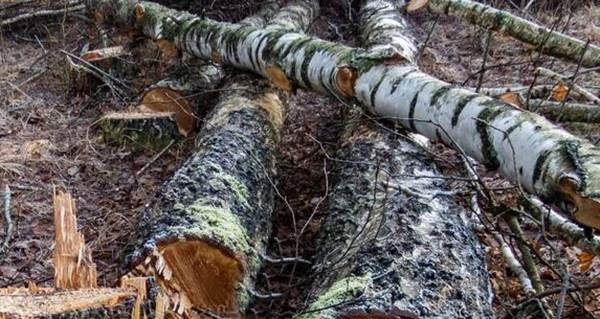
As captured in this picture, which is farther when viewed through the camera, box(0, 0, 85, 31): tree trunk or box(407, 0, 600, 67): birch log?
box(0, 0, 85, 31): tree trunk

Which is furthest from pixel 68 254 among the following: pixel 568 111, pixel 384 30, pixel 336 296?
pixel 384 30

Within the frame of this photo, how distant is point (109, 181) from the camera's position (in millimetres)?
4000

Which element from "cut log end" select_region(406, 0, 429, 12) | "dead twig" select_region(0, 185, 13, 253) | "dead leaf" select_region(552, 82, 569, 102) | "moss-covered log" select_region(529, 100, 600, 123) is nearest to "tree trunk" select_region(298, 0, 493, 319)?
"moss-covered log" select_region(529, 100, 600, 123)

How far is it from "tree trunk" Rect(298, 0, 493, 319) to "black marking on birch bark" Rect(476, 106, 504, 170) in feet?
0.79

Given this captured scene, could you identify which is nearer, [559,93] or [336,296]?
[336,296]

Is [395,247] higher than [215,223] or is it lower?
higher

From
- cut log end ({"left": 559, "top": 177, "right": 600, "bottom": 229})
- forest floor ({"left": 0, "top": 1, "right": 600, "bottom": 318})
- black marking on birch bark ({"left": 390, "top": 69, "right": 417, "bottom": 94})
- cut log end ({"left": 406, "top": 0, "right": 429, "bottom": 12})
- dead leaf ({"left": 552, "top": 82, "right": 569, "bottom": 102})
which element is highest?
cut log end ({"left": 559, "top": 177, "right": 600, "bottom": 229})

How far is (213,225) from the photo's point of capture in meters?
2.63

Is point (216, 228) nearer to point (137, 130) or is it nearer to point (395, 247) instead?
point (395, 247)

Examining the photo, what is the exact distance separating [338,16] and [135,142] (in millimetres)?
3362

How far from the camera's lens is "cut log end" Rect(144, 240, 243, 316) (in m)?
2.45

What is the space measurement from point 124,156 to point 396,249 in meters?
2.59

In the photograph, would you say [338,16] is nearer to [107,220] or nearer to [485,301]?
[107,220]

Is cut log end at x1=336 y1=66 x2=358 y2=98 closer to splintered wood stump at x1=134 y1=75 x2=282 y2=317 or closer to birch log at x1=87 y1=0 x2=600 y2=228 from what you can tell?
birch log at x1=87 y1=0 x2=600 y2=228
